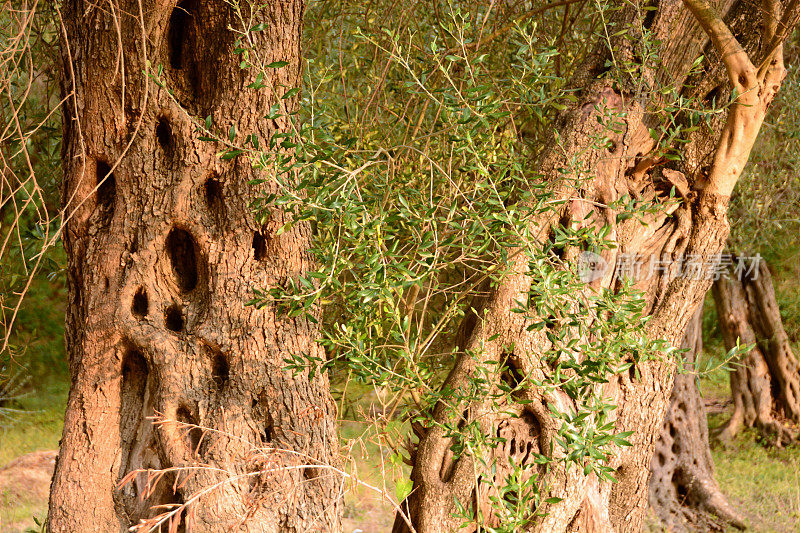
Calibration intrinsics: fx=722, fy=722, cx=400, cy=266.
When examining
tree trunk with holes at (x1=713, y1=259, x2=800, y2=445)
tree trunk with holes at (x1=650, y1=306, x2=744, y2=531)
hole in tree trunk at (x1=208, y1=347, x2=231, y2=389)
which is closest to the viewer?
hole in tree trunk at (x1=208, y1=347, x2=231, y2=389)

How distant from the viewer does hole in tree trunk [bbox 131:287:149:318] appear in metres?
3.26

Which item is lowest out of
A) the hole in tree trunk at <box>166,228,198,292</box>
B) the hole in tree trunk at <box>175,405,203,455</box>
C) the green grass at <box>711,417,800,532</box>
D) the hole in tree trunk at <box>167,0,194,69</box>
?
the green grass at <box>711,417,800,532</box>

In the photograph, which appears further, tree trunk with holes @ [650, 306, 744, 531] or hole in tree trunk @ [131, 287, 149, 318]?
tree trunk with holes @ [650, 306, 744, 531]

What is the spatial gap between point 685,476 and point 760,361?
127 inches

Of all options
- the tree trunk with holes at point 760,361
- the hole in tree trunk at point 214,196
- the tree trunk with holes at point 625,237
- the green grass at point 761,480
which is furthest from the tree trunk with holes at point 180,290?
the tree trunk with holes at point 760,361

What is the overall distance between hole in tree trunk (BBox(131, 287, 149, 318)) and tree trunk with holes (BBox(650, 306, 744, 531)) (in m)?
5.95

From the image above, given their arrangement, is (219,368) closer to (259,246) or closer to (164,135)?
(259,246)

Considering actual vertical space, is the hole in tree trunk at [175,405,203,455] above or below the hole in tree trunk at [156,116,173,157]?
below

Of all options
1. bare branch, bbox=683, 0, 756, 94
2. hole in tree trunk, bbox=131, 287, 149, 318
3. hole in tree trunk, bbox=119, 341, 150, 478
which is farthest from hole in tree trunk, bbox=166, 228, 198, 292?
bare branch, bbox=683, 0, 756, 94

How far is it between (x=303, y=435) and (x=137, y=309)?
96 centimetres

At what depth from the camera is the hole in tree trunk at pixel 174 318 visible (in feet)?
10.9

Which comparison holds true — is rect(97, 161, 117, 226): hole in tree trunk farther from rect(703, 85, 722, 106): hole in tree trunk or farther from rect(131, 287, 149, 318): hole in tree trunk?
rect(703, 85, 722, 106): hole in tree trunk

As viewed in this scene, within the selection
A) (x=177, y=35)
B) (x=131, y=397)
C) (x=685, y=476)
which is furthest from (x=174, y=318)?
(x=685, y=476)

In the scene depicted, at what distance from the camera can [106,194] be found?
3379mm
